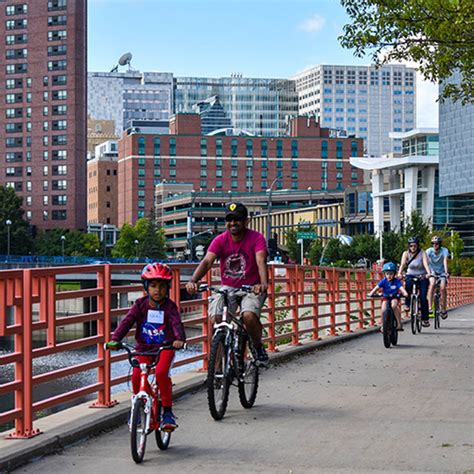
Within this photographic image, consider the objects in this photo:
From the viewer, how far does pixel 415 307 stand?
21531mm

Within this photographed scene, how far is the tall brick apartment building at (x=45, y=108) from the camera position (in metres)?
154

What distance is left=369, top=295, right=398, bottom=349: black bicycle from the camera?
1802 centimetres

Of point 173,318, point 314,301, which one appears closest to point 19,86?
point 314,301

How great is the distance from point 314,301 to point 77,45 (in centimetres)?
14024

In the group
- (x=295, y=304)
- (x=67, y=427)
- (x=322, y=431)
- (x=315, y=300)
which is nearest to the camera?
(x=67, y=427)

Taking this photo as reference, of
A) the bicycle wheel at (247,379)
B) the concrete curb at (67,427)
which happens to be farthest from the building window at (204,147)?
Answer: the bicycle wheel at (247,379)

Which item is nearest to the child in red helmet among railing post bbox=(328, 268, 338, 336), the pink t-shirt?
the pink t-shirt

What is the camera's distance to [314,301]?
19.0 meters

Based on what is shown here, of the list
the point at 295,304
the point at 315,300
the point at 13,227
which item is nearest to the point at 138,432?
the point at 295,304

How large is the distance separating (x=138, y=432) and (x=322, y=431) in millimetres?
1922

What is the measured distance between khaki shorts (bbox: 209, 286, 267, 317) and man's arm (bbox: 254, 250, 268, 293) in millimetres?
163

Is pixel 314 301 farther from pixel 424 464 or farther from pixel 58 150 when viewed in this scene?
pixel 58 150

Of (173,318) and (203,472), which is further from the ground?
(173,318)

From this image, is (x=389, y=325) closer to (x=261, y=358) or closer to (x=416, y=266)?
(x=416, y=266)
